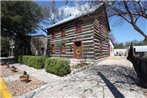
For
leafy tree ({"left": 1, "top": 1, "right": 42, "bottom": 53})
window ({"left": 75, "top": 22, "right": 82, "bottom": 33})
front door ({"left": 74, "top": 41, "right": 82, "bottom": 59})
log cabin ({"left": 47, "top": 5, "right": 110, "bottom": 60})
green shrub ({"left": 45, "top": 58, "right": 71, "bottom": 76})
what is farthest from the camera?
leafy tree ({"left": 1, "top": 1, "right": 42, "bottom": 53})

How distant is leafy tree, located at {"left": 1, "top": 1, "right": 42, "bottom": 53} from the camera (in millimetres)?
20109

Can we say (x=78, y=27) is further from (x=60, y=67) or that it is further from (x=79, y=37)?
(x=60, y=67)

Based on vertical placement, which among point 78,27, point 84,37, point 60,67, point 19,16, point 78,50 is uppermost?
point 19,16


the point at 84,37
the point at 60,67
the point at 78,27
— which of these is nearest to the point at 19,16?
the point at 78,27

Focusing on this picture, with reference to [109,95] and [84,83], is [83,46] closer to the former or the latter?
Result: [84,83]

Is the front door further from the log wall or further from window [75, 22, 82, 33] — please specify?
window [75, 22, 82, 33]

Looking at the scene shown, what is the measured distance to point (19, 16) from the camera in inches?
818

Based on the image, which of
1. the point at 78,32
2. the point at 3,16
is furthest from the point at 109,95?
the point at 3,16

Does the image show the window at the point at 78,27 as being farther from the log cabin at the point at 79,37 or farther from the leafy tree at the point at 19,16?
the leafy tree at the point at 19,16

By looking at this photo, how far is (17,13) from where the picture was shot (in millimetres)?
21281

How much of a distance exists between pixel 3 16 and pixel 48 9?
21660 mm

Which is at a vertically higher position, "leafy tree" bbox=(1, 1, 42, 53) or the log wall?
"leafy tree" bbox=(1, 1, 42, 53)

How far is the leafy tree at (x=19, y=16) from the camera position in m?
20.1

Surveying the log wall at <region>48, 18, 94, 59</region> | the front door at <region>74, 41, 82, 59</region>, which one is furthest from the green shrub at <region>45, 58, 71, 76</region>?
the front door at <region>74, 41, 82, 59</region>
